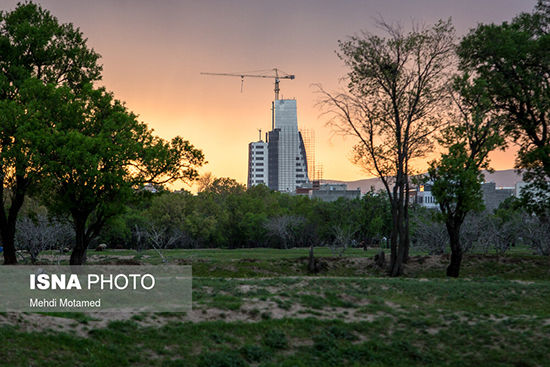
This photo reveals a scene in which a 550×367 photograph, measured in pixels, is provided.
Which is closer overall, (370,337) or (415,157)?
(370,337)

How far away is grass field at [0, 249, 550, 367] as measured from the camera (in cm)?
1517

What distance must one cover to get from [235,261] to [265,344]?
25.4 m

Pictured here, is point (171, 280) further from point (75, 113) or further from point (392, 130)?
point (392, 130)

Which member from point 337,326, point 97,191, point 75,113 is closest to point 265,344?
point 337,326

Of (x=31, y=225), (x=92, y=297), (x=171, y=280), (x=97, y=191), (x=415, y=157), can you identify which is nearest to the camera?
(x=92, y=297)

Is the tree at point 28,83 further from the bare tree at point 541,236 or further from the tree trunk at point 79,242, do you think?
the bare tree at point 541,236

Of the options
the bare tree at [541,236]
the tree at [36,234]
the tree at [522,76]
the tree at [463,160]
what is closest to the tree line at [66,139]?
the tree at [36,234]

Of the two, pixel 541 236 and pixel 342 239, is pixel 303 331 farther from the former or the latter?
pixel 541 236

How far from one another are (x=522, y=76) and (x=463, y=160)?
336 inches

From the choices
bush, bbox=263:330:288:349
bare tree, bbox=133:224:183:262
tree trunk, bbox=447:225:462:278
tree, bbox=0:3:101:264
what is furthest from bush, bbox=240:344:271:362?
bare tree, bbox=133:224:183:262

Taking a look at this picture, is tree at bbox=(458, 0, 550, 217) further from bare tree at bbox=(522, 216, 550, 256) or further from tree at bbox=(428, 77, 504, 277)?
bare tree at bbox=(522, 216, 550, 256)

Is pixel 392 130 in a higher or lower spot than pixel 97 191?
higher

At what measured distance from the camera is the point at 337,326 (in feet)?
61.9

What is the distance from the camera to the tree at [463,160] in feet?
112
